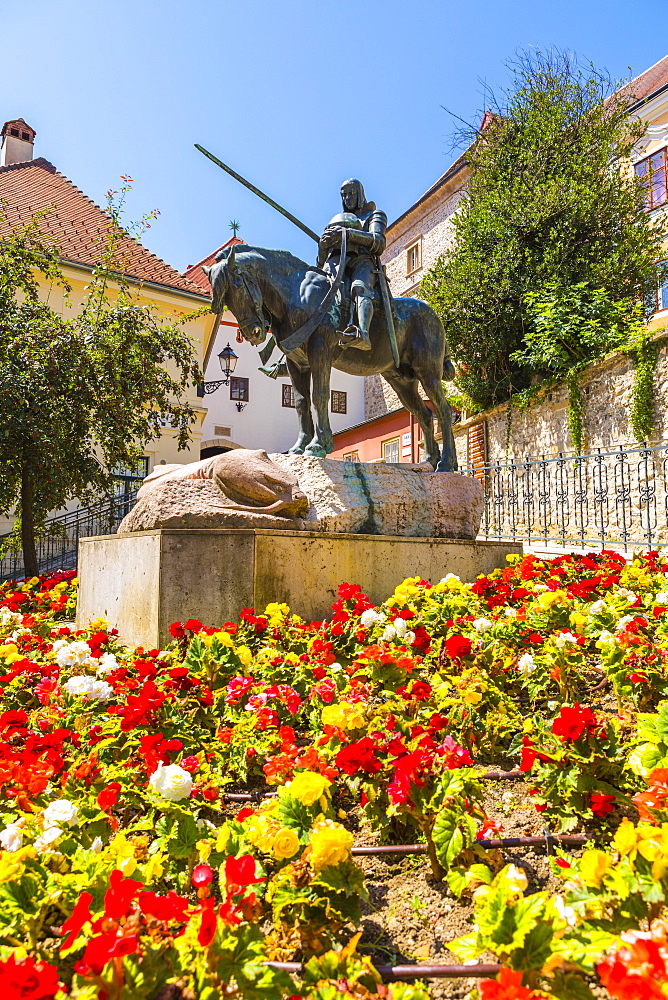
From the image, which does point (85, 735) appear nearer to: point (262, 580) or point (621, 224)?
point (262, 580)

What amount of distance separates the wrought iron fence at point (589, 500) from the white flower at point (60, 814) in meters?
9.18

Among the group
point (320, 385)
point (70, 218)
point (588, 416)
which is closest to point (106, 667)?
point (320, 385)

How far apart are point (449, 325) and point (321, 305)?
42.6 feet

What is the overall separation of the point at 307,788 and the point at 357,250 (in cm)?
518

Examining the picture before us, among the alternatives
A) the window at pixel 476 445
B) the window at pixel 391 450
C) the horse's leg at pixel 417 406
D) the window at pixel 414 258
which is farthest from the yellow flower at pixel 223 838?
the window at pixel 414 258

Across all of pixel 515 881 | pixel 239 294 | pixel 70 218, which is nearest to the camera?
pixel 515 881

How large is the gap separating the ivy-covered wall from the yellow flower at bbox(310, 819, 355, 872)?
496 inches

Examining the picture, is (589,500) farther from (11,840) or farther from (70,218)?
(70,218)

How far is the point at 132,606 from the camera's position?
4.17 metres

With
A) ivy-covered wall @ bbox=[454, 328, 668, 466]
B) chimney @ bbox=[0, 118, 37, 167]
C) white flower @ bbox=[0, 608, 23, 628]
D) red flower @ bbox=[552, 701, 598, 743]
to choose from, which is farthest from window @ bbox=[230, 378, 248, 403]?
red flower @ bbox=[552, 701, 598, 743]

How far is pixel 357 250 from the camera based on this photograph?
18.8ft

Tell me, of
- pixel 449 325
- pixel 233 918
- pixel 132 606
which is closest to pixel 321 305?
pixel 132 606

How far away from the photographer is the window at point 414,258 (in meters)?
24.9

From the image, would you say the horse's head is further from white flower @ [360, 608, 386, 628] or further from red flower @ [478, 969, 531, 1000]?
red flower @ [478, 969, 531, 1000]
